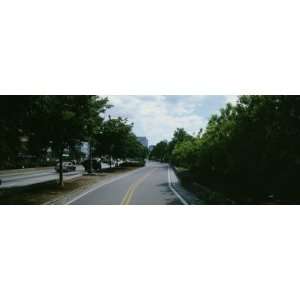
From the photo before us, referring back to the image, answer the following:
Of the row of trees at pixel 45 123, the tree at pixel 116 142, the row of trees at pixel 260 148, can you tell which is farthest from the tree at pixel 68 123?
the tree at pixel 116 142

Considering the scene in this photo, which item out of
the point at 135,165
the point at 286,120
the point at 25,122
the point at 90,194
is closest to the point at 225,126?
the point at 286,120

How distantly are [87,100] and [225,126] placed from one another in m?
7.76

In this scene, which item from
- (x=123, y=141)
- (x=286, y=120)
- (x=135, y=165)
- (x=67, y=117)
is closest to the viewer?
(x=286, y=120)

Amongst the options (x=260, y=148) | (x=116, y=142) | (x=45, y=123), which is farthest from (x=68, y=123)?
(x=116, y=142)

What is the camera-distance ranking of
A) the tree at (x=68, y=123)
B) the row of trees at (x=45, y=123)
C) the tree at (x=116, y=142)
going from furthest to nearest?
the tree at (x=116, y=142) → the tree at (x=68, y=123) → the row of trees at (x=45, y=123)

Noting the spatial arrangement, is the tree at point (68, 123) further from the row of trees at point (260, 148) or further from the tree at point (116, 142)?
the tree at point (116, 142)

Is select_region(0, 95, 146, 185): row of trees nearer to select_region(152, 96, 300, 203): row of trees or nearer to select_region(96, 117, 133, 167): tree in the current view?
select_region(96, 117, 133, 167): tree

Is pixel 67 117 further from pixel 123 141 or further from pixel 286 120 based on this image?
pixel 123 141

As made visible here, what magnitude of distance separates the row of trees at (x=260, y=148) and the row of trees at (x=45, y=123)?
293 inches

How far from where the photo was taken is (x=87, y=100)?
1734 centimetres

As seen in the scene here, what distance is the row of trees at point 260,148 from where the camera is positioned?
1121cm

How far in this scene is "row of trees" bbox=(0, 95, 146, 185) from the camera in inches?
472

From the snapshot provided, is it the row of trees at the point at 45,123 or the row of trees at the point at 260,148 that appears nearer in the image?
the row of trees at the point at 260,148
